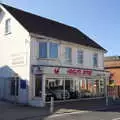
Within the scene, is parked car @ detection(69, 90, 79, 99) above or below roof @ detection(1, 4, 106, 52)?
below

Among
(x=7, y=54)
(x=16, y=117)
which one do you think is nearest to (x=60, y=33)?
(x=7, y=54)

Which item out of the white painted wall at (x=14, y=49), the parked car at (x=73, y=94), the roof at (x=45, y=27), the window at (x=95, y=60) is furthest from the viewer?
the window at (x=95, y=60)

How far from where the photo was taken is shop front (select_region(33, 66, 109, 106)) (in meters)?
26.2

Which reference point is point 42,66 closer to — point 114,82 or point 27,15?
point 27,15

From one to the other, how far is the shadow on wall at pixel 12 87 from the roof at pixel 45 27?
14.6 feet

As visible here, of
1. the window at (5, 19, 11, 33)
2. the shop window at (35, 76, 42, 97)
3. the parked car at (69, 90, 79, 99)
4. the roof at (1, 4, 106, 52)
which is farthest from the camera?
the parked car at (69, 90, 79, 99)

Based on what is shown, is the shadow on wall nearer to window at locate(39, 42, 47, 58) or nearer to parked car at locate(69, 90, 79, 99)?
window at locate(39, 42, 47, 58)

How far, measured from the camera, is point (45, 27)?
101 feet

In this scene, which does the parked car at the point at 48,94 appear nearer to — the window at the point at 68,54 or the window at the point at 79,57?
the window at the point at 68,54

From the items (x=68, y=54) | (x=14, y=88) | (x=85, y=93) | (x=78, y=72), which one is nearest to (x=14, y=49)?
(x=14, y=88)

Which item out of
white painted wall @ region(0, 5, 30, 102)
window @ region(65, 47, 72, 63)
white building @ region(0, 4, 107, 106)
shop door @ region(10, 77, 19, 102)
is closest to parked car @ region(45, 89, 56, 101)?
white building @ region(0, 4, 107, 106)

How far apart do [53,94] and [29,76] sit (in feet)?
10.0

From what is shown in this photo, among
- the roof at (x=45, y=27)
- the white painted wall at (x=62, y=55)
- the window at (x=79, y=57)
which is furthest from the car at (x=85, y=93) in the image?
the roof at (x=45, y=27)

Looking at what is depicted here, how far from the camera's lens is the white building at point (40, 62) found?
26500 millimetres
